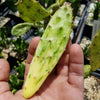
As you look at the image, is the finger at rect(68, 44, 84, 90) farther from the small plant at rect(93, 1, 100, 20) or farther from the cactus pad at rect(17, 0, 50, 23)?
the small plant at rect(93, 1, 100, 20)

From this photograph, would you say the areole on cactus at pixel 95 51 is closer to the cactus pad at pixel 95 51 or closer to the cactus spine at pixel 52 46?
the cactus pad at pixel 95 51

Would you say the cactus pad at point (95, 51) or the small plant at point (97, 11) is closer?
the cactus pad at point (95, 51)

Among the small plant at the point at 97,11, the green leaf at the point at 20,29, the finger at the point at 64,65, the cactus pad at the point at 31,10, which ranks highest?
the cactus pad at the point at 31,10

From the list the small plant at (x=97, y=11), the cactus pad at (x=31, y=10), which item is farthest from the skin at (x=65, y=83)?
the small plant at (x=97, y=11)

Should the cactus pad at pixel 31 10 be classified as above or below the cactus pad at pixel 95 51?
above

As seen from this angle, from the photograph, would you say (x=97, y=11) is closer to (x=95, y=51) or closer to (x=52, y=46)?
(x=95, y=51)

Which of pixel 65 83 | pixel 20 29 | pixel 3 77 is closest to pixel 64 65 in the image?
pixel 65 83
